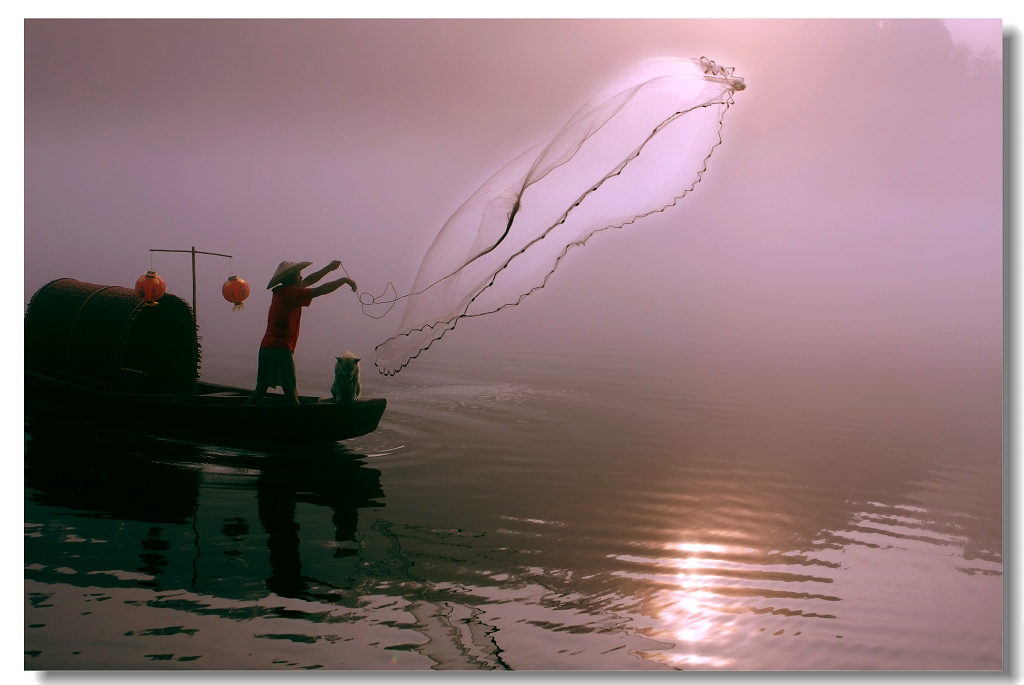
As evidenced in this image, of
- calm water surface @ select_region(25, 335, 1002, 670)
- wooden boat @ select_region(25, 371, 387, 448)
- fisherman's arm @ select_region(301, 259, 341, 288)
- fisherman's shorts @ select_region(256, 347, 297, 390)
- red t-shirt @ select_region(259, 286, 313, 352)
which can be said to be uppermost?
fisherman's arm @ select_region(301, 259, 341, 288)

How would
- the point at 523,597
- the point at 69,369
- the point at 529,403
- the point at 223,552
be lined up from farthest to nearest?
the point at 529,403
the point at 69,369
the point at 223,552
the point at 523,597

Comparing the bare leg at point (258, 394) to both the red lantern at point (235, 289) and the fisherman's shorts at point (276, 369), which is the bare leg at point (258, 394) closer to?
the fisherman's shorts at point (276, 369)

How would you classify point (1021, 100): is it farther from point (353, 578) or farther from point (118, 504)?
point (118, 504)

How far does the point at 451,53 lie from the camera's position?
4633 millimetres

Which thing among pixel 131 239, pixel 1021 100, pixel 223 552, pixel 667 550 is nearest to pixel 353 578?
pixel 223 552

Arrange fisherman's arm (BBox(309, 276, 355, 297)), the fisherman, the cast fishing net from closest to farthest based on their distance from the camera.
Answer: the cast fishing net
fisherman's arm (BBox(309, 276, 355, 297))
the fisherman

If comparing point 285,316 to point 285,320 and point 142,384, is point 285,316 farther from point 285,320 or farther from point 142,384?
point 142,384

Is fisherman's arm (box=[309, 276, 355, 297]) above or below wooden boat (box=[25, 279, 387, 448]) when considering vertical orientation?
above

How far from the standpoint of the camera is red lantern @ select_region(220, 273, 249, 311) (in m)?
4.99

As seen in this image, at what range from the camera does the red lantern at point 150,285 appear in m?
5.47

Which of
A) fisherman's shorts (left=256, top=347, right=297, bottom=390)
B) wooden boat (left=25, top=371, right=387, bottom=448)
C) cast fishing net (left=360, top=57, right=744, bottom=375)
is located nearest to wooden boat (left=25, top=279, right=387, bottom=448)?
wooden boat (left=25, top=371, right=387, bottom=448)

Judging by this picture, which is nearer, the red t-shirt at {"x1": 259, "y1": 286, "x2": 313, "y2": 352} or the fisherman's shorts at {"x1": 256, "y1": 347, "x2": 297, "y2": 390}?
the red t-shirt at {"x1": 259, "y1": 286, "x2": 313, "y2": 352}

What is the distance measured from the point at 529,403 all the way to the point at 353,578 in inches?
190

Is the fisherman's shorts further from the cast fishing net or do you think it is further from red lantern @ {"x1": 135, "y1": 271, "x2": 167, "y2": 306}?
the cast fishing net
